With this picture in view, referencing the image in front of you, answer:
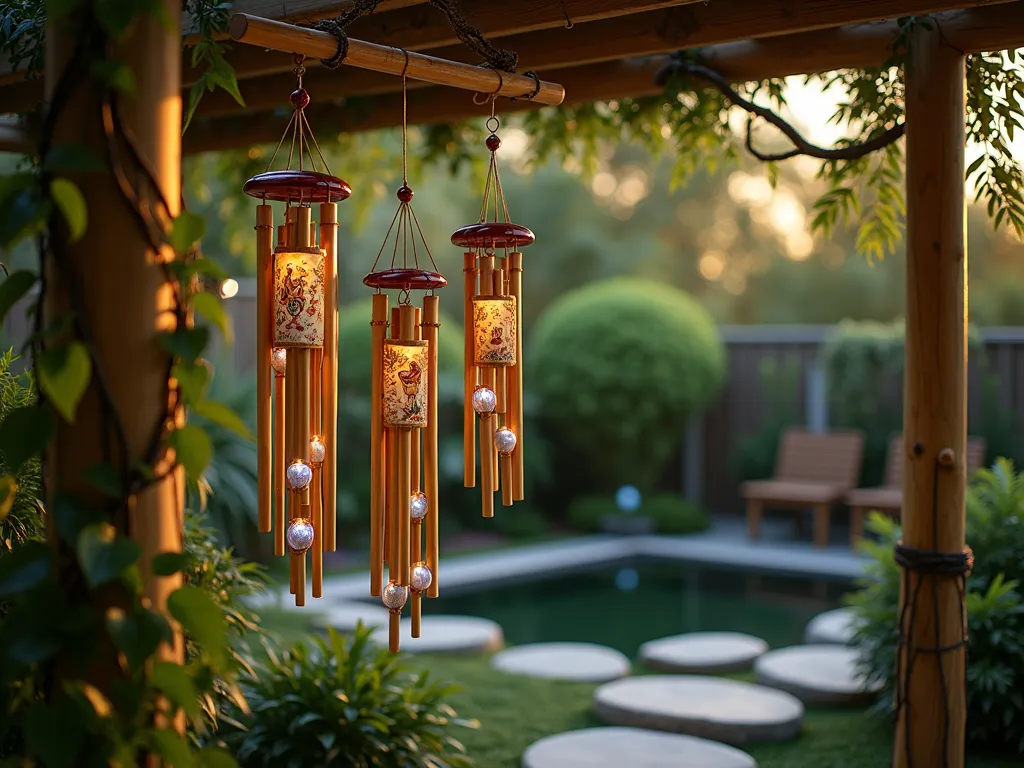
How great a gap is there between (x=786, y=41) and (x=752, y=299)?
1878 cm

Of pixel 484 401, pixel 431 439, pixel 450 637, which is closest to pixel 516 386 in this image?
pixel 484 401

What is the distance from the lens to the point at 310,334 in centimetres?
205

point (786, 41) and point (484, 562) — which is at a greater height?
point (786, 41)

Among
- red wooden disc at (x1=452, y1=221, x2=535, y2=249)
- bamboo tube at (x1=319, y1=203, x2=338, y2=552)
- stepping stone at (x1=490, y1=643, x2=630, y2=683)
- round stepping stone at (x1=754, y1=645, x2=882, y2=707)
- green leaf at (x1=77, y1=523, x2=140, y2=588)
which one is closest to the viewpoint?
green leaf at (x1=77, y1=523, x2=140, y2=588)

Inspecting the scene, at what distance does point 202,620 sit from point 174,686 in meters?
0.08

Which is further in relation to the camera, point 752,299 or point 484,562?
point 752,299

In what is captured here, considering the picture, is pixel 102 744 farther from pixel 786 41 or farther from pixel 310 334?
pixel 786 41

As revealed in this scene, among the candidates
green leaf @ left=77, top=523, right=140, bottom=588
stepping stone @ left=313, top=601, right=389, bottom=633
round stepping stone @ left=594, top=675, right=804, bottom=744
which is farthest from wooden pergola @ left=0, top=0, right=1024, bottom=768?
stepping stone @ left=313, top=601, right=389, bottom=633

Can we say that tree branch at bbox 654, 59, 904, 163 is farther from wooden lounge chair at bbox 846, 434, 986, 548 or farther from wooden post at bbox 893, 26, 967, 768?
wooden lounge chair at bbox 846, 434, 986, 548

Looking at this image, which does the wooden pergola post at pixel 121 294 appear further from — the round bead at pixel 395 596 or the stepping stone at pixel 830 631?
the stepping stone at pixel 830 631

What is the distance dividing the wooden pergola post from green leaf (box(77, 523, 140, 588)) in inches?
2.1

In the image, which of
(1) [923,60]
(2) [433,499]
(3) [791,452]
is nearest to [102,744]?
(2) [433,499]

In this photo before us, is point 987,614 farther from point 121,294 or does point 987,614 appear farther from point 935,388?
point 121,294

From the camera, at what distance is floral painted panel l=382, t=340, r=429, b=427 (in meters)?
2.28
